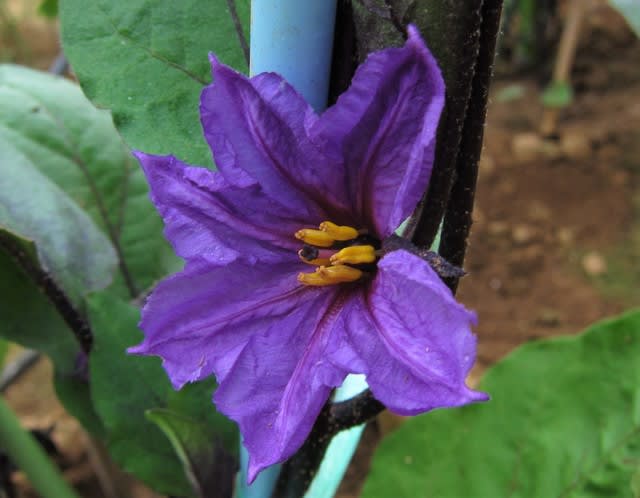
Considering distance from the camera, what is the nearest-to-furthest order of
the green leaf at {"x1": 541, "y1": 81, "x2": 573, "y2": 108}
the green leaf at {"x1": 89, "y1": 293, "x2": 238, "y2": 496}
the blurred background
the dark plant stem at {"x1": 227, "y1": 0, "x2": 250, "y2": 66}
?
the dark plant stem at {"x1": 227, "y1": 0, "x2": 250, "y2": 66} → the green leaf at {"x1": 89, "y1": 293, "x2": 238, "y2": 496} → the blurred background → the green leaf at {"x1": 541, "y1": 81, "x2": 573, "y2": 108}

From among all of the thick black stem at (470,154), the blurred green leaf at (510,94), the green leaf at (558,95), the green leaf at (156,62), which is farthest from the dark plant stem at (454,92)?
the blurred green leaf at (510,94)

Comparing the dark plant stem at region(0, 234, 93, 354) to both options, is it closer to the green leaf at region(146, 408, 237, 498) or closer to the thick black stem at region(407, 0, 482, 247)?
the green leaf at region(146, 408, 237, 498)

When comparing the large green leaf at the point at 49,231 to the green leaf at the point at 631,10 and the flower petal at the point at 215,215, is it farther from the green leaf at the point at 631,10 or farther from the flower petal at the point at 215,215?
the green leaf at the point at 631,10

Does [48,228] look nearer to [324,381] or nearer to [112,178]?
[112,178]

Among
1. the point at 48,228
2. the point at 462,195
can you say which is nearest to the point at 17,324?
the point at 48,228

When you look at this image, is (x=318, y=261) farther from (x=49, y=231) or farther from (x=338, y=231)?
(x=49, y=231)

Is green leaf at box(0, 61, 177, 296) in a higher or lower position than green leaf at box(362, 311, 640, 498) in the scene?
higher

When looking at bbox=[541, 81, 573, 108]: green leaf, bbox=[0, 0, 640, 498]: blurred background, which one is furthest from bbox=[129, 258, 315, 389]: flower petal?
bbox=[541, 81, 573, 108]: green leaf
